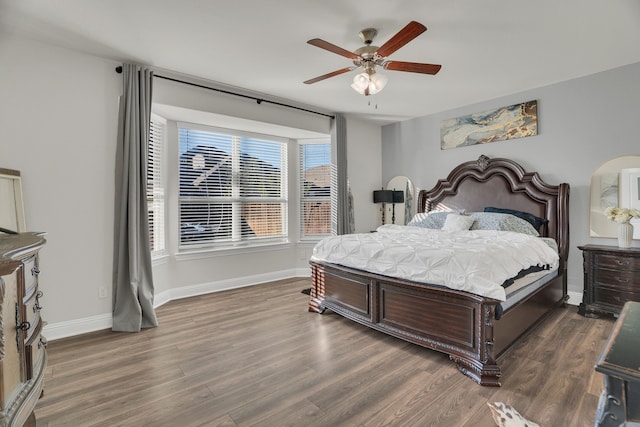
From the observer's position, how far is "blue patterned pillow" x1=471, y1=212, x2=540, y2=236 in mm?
3760

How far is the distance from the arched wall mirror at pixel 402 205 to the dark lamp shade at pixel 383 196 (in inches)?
11.1

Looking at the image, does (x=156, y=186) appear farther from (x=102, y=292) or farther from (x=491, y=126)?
(x=491, y=126)

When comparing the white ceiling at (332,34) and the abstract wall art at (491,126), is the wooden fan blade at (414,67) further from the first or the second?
the abstract wall art at (491,126)

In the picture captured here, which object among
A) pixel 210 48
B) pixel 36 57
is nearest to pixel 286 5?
pixel 210 48

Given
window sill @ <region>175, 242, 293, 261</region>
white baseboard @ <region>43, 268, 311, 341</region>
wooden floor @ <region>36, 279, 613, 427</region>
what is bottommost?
wooden floor @ <region>36, 279, 613, 427</region>

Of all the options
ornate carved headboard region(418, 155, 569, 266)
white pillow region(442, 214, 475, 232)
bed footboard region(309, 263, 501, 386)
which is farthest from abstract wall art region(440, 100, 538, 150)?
bed footboard region(309, 263, 501, 386)

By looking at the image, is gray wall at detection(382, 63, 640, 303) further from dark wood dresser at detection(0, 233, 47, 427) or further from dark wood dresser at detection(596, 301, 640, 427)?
dark wood dresser at detection(0, 233, 47, 427)

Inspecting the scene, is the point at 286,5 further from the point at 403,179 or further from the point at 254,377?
the point at 403,179

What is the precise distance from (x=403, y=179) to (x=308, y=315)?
3186mm

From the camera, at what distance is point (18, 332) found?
1.34 meters

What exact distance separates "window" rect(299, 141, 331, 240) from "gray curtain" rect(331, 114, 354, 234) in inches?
13.2

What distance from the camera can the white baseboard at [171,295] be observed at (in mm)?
2965

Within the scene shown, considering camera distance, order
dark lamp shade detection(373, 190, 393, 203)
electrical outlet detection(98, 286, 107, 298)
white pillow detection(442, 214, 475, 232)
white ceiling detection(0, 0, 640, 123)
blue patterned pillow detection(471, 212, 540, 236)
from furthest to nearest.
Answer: dark lamp shade detection(373, 190, 393, 203) < white pillow detection(442, 214, 475, 232) < blue patterned pillow detection(471, 212, 540, 236) < electrical outlet detection(98, 286, 107, 298) < white ceiling detection(0, 0, 640, 123)

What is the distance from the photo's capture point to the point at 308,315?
3.55 meters
